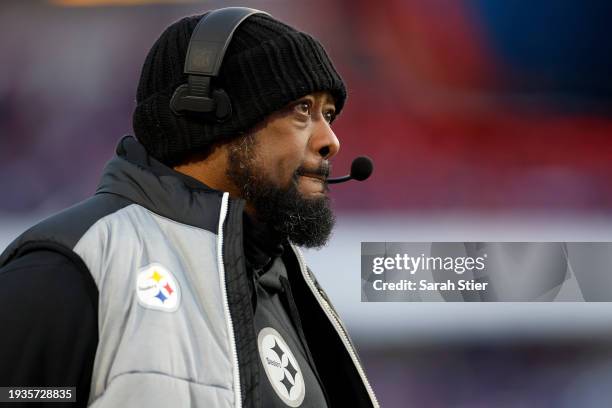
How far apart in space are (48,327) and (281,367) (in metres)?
0.30

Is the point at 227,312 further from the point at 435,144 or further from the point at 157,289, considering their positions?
Answer: the point at 435,144

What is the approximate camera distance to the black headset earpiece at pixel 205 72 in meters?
1.04

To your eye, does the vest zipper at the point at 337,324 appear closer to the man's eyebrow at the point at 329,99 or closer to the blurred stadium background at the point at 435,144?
the man's eyebrow at the point at 329,99

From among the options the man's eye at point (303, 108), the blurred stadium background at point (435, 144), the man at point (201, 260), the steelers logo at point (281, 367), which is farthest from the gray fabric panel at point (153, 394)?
the blurred stadium background at point (435, 144)

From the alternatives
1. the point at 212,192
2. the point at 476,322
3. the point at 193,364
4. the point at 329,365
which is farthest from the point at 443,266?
the point at 193,364

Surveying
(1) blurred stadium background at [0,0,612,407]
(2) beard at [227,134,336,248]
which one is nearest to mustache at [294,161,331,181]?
(2) beard at [227,134,336,248]

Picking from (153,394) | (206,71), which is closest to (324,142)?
(206,71)

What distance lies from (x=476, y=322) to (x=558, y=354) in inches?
7.4

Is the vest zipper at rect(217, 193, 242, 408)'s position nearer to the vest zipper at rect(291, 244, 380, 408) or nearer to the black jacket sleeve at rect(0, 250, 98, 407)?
the black jacket sleeve at rect(0, 250, 98, 407)

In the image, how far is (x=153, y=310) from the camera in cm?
82

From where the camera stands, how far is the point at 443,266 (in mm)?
2057

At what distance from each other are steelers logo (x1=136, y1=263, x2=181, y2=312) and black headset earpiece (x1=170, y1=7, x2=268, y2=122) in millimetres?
255

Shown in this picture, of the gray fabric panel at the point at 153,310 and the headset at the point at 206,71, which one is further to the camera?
the headset at the point at 206,71

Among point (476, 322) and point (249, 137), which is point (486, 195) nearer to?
point (476, 322)
